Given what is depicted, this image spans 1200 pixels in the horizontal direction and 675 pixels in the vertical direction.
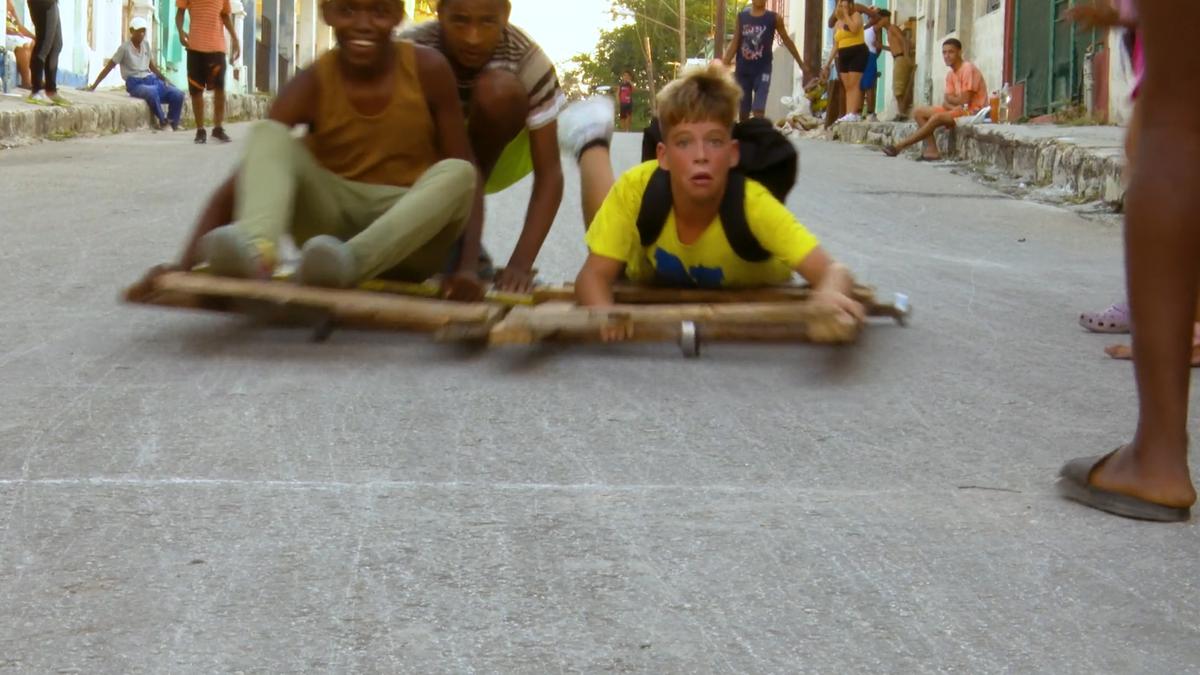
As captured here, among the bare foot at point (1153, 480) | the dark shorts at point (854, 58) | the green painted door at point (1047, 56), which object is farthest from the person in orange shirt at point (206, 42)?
the bare foot at point (1153, 480)

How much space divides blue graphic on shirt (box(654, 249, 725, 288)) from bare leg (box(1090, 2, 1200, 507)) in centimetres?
181

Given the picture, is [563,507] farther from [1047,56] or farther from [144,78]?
[144,78]

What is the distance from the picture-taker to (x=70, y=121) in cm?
1549

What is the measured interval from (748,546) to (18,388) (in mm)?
1828

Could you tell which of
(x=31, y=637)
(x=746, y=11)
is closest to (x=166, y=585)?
(x=31, y=637)

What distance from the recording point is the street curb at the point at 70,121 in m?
13.3

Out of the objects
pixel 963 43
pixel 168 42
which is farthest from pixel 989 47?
pixel 168 42

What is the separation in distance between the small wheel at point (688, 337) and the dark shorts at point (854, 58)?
50.6ft

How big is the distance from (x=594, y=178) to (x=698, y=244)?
72 cm

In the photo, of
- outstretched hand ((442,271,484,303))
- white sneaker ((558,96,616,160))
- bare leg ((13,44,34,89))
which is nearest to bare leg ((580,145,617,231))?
white sneaker ((558,96,616,160))

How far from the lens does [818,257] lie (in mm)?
4254

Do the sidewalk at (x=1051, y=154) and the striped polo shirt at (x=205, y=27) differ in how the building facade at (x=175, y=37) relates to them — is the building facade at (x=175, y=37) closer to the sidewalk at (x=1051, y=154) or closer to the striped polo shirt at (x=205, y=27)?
the striped polo shirt at (x=205, y=27)

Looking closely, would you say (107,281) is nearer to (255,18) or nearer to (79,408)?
(79,408)

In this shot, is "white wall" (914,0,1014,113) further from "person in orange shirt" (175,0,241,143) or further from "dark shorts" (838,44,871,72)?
"person in orange shirt" (175,0,241,143)
